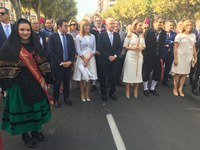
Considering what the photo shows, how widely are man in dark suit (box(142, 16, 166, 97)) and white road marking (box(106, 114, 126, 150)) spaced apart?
2127mm

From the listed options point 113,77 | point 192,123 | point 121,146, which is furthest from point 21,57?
point 192,123

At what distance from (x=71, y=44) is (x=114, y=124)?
2.33 metres

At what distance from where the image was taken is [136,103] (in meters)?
6.20

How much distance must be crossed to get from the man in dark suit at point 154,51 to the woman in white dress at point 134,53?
0.25 m

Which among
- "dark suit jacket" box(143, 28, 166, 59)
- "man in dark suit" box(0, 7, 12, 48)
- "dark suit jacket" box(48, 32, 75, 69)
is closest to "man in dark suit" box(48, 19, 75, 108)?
"dark suit jacket" box(48, 32, 75, 69)

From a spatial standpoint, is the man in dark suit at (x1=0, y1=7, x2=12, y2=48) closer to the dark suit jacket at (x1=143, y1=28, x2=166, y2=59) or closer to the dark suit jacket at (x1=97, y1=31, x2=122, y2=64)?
the dark suit jacket at (x1=97, y1=31, x2=122, y2=64)

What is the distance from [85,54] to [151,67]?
207cm

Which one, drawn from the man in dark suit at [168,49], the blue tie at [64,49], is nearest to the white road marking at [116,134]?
the blue tie at [64,49]

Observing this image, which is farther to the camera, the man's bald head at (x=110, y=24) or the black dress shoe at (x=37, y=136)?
the man's bald head at (x=110, y=24)

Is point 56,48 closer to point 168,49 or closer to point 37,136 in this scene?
Answer: point 37,136

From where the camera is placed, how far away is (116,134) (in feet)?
14.3

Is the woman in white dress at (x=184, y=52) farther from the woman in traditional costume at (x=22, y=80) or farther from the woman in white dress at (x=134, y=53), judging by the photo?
the woman in traditional costume at (x=22, y=80)

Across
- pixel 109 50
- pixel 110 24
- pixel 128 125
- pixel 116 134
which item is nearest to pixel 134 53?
pixel 109 50

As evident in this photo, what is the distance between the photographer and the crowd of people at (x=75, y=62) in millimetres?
3602
